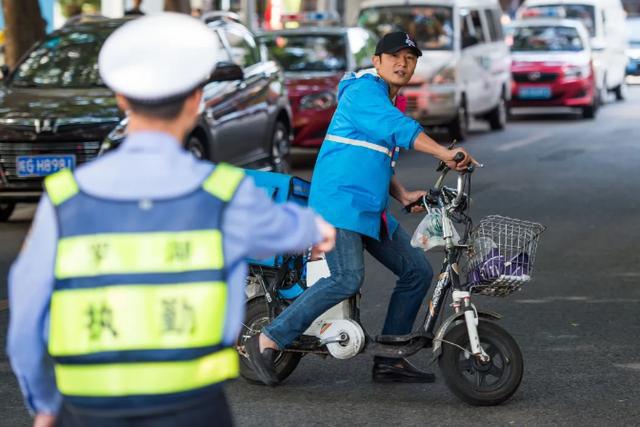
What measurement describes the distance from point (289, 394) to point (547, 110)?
2248 centimetres

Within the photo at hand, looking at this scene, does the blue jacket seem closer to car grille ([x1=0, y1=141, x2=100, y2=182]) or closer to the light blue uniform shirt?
the light blue uniform shirt

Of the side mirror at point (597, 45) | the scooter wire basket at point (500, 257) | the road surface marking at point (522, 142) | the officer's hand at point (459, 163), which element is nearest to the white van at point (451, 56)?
the road surface marking at point (522, 142)

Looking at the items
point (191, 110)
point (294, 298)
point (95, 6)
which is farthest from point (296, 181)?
point (95, 6)

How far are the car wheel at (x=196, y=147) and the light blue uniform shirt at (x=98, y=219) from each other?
32.1ft

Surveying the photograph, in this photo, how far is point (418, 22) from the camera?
20156 mm

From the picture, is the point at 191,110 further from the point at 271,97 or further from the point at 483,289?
the point at 271,97

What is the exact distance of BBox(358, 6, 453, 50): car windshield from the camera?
1988cm

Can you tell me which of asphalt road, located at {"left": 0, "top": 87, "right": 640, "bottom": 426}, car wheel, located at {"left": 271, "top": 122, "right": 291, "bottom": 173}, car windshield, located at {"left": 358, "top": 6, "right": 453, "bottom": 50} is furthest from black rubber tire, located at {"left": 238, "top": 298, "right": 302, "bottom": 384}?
car windshield, located at {"left": 358, "top": 6, "right": 453, "bottom": 50}

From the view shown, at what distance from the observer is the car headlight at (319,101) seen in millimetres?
16469

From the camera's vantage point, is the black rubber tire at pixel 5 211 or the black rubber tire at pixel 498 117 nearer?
the black rubber tire at pixel 5 211

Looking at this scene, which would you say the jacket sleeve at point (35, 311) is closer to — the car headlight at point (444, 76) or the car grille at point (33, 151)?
the car grille at point (33, 151)

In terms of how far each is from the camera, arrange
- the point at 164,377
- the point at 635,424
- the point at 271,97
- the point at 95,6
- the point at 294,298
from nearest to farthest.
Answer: the point at 164,377 < the point at 635,424 < the point at 294,298 < the point at 271,97 < the point at 95,6

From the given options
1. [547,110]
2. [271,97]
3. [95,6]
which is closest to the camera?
[271,97]

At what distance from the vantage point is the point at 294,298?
644cm
